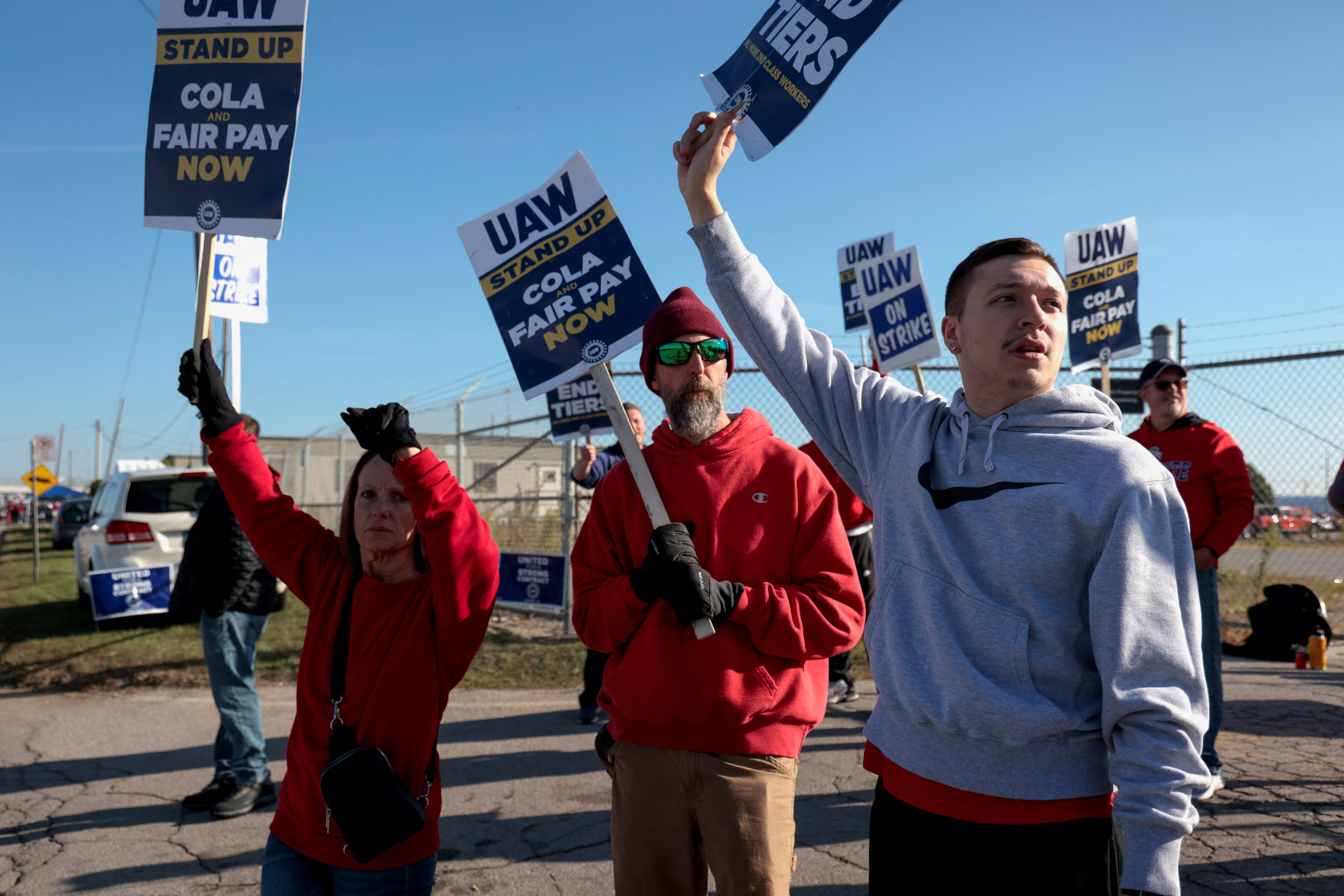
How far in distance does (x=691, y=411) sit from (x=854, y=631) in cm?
79

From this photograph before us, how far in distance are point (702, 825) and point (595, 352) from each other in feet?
5.47

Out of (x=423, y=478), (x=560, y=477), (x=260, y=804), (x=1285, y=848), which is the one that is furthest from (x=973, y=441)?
(x=560, y=477)

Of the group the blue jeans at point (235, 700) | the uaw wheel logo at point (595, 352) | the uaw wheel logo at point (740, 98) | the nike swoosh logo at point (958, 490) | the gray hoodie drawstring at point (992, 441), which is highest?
the uaw wheel logo at point (740, 98)

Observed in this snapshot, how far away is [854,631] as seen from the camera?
2.50 meters

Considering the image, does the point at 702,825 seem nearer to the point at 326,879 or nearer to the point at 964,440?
the point at 326,879

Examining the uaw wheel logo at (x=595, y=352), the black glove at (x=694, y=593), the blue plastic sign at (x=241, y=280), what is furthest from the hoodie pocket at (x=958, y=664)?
the blue plastic sign at (x=241, y=280)

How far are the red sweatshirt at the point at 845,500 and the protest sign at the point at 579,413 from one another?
84.5 inches

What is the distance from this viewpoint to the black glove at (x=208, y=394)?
2.80 meters

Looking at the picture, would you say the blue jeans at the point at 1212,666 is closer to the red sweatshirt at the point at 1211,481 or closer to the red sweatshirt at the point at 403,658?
the red sweatshirt at the point at 1211,481

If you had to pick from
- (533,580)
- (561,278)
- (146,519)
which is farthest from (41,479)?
(561,278)

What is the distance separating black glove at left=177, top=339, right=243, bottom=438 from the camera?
2.80 m

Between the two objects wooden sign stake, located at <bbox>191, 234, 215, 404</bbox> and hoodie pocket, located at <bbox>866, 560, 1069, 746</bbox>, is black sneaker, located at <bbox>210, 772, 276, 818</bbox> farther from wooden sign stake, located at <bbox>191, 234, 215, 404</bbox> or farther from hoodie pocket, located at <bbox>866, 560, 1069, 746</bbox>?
hoodie pocket, located at <bbox>866, 560, 1069, 746</bbox>

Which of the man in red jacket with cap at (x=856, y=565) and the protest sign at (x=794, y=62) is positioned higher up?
the protest sign at (x=794, y=62)

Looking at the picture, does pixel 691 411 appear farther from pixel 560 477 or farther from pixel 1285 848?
pixel 560 477
